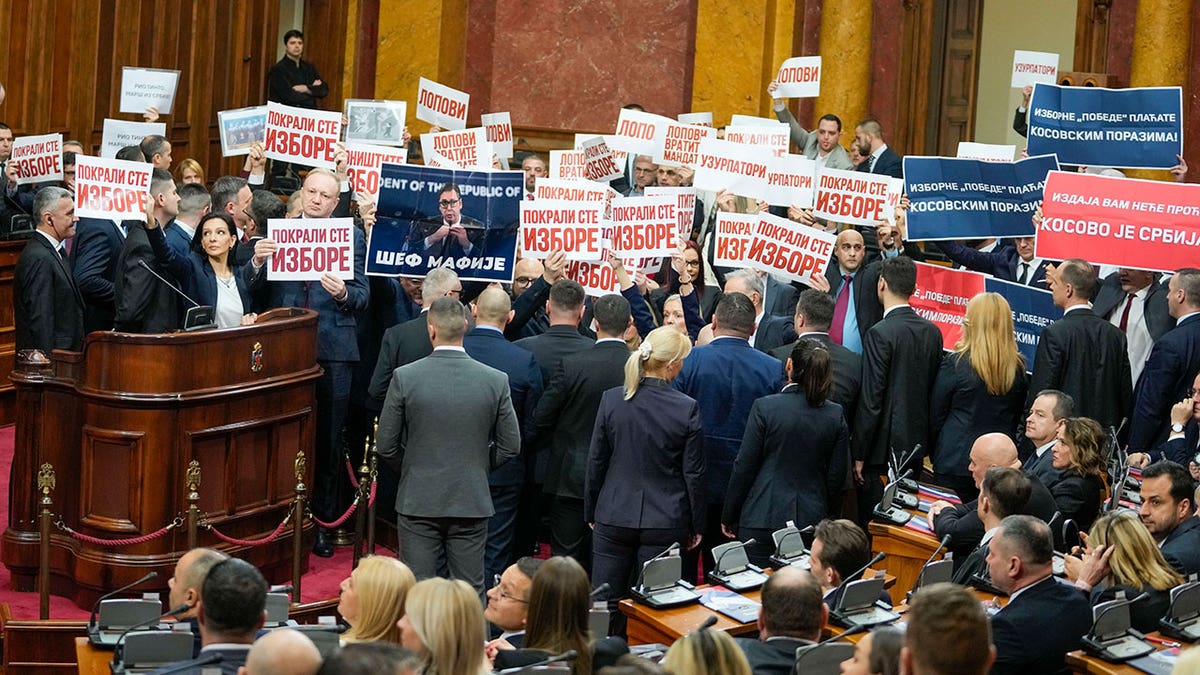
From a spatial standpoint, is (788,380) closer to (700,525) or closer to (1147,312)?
(700,525)

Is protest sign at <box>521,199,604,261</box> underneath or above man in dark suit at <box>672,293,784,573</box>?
above

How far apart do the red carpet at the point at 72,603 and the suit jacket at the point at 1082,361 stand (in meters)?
3.98

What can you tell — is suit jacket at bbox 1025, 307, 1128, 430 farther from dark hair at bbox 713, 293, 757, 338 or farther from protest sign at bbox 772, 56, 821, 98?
protest sign at bbox 772, 56, 821, 98

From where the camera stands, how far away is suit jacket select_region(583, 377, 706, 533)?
8.34m

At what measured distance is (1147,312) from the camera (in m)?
10.6

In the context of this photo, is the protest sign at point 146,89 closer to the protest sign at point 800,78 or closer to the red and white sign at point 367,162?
the red and white sign at point 367,162

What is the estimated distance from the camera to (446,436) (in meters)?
8.20

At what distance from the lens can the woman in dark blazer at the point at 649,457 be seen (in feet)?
27.3

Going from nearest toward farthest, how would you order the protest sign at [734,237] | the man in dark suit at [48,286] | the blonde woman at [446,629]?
the blonde woman at [446,629] → the man in dark suit at [48,286] → the protest sign at [734,237]

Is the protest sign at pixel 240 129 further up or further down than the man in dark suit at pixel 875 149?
further down

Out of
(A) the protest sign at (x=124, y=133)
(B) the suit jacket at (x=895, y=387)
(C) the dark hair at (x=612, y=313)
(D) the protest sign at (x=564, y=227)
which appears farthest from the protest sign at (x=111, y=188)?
(B) the suit jacket at (x=895, y=387)

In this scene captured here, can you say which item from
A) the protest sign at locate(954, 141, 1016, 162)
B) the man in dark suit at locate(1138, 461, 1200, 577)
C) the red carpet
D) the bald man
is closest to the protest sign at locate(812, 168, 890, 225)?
the protest sign at locate(954, 141, 1016, 162)

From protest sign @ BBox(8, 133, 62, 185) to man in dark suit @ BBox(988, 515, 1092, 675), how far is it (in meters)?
8.16

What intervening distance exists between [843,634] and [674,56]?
1343 cm
